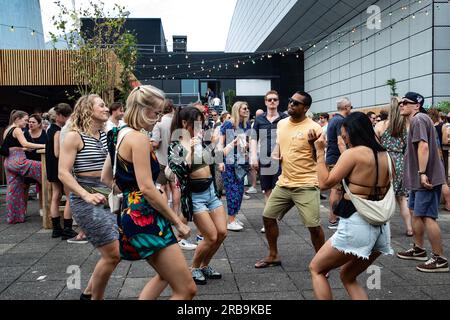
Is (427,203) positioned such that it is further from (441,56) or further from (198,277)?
(441,56)

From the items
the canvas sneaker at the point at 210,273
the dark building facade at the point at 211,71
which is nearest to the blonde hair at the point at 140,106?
the canvas sneaker at the point at 210,273

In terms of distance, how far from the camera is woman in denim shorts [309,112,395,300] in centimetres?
339

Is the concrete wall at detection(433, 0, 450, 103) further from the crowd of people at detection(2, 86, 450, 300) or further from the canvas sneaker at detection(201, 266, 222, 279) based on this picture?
the canvas sneaker at detection(201, 266, 222, 279)

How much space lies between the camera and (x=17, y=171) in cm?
841

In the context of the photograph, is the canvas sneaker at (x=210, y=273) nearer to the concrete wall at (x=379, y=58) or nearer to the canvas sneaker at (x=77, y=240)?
the canvas sneaker at (x=77, y=240)

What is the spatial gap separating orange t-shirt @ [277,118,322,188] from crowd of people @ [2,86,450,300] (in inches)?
0.5

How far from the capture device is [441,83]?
1972 centimetres

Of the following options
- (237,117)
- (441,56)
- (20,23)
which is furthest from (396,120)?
(20,23)

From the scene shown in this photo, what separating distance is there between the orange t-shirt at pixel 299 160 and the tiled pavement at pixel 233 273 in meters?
1.01

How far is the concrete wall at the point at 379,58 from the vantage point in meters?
20.4

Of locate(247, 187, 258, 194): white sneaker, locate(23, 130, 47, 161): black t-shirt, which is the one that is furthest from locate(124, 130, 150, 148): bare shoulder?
locate(247, 187, 258, 194): white sneaker

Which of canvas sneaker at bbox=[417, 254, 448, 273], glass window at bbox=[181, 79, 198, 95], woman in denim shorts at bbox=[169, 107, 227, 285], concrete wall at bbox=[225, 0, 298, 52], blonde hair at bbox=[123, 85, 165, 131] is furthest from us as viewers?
glass window at bbox=[181, 79, 198, 95]
